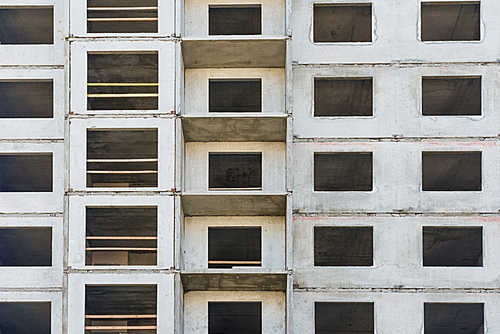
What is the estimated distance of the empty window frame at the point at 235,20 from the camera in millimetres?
18656

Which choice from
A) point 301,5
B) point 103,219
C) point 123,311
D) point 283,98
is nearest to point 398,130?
point 283,98

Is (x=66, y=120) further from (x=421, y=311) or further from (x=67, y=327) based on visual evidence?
(x=421, y=311)

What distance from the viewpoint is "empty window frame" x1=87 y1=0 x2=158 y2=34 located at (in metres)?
16.0

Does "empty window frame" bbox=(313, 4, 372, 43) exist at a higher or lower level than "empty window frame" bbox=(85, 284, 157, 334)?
higher

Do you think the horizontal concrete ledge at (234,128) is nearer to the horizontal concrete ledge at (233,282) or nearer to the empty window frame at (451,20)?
the horizontal concrete ledge at (233,282)

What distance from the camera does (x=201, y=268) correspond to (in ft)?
51.1

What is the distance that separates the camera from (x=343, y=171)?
18875 millimetres

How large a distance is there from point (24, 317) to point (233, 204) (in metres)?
9.15

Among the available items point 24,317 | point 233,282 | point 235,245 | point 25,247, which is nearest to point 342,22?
point 235,245

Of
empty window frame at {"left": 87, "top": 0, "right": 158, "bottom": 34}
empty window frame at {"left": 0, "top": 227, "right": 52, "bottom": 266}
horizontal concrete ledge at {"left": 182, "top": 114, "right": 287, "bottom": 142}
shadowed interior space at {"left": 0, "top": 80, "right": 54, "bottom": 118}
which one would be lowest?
empty window frame at {"left": 0, "top": 227, "right": 52, "bottom": 266}

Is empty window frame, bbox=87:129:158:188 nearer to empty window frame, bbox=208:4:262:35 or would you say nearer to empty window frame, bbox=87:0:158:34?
empty window frame, bbox=87:0:158:34

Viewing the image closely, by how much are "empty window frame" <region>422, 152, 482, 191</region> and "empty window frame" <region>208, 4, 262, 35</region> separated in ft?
25.9

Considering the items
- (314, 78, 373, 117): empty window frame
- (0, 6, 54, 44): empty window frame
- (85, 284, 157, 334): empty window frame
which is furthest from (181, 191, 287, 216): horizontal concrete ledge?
(0, 6, 54, 44): empty window frame

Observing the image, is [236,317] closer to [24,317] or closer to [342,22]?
[24,317]
